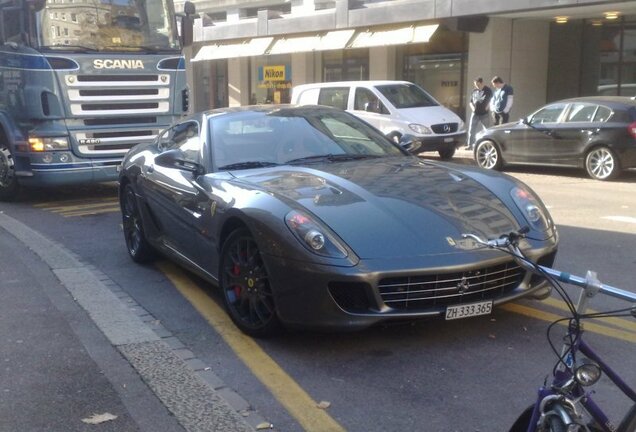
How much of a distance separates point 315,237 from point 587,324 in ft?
6.44

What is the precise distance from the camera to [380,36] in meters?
22.1

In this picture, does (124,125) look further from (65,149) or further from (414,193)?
(414,193)

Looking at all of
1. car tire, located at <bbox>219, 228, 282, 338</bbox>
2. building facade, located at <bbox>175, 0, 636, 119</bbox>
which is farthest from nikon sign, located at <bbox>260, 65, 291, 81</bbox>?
car tire, located at <bbox>219, 228, 282, 338</bbox>

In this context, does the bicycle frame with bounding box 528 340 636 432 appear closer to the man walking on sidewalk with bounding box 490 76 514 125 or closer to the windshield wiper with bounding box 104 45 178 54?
the windshield wiper with bounding box 104 45 178 54

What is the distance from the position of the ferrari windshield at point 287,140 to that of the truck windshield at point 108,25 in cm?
562

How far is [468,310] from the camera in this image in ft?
15.6

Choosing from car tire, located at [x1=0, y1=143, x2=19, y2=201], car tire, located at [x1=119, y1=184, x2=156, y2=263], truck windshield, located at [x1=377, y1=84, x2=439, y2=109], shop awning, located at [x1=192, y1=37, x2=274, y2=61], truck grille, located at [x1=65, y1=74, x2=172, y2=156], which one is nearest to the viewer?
car tire, located at [x1=119, y1=184, x2=156, y2=263]

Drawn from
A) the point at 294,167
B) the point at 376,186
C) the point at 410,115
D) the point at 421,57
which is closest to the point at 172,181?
the point at 294,167

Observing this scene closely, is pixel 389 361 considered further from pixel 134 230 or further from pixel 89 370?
pixel 134 230

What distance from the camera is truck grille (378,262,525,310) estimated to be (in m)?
4.66

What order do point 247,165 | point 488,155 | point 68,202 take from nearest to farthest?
point 247,165 < point 68,202 < point 488,155

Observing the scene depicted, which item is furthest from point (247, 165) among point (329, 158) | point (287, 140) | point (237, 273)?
point (237, 273)

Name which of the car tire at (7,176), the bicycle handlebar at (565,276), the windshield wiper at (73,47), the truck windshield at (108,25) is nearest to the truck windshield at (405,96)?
the truck windshield at (108,25)

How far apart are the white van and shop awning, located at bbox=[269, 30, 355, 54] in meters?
5.09
